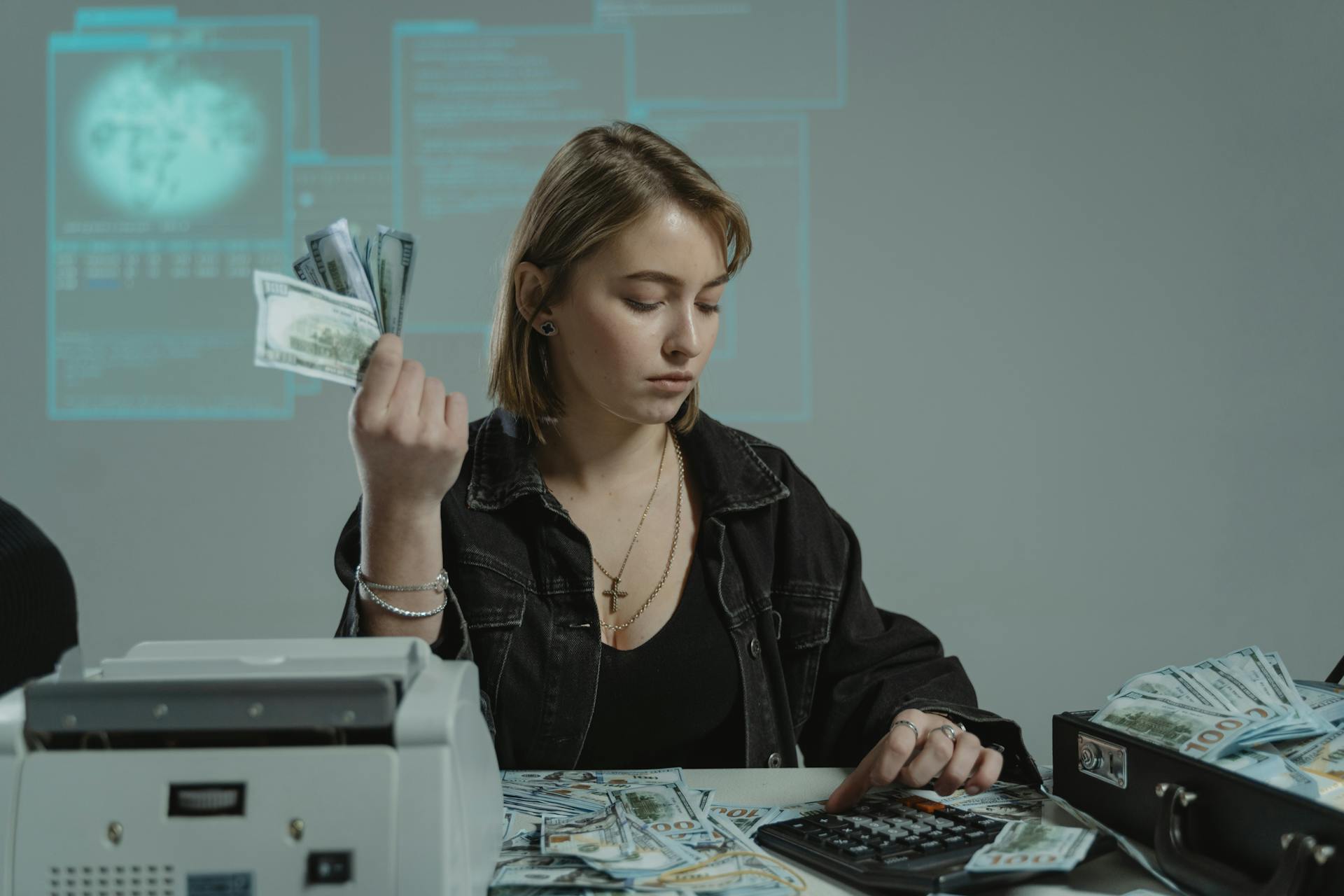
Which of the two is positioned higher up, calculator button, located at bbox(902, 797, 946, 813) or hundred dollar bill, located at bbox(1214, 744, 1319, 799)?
hundred dollar bill, located at bbox(1214, 744, 1319, 799)

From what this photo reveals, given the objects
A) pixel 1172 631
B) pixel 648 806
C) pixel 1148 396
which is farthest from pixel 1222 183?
pixel 648 806

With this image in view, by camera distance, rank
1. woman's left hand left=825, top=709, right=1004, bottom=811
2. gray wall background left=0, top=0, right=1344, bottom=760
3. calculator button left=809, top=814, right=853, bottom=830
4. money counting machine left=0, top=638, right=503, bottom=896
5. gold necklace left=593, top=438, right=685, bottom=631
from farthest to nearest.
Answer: gray wall background left=0, top=0, right=1344, bottom=760
gold necklace left=593, top=438, right=685, bottom=631
woman's left hand left=825, top=709, right=1004, bottom=811
calculator button left=809, top=814, right=853, bottom=830
money counting machine left=0, top=638, right=503, bottom=896

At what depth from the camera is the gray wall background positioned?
315 centimetres

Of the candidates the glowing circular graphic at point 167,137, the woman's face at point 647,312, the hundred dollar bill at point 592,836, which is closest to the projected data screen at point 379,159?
the glowing circular graphic at point 167,137

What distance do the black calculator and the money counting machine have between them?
350 millimetres

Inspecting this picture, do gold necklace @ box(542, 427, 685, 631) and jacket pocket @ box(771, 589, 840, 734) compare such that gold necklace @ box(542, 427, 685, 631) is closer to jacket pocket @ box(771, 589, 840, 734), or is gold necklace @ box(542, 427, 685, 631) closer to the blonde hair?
the blonde hair

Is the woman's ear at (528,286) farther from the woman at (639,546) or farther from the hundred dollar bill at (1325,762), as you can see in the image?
the hundred dollar bill at (1325,762)

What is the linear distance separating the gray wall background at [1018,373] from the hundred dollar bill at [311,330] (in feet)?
7.22

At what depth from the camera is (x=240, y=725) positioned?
0.78 m

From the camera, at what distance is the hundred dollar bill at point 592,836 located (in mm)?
967

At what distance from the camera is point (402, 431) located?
1.04 m

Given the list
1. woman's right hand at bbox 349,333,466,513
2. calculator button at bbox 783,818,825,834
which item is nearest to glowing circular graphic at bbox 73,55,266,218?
woman's right hand at bbox 349,333,466,513

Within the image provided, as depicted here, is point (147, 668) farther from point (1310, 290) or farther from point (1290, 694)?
point (1310, 290)

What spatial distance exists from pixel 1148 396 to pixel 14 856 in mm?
3113
